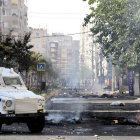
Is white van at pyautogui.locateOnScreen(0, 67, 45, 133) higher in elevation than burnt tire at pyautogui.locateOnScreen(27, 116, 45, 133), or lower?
higher

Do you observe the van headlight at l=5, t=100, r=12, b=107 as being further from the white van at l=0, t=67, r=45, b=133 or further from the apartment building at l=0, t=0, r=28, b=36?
the apartment building at l=0, t=0, r=28, b=36

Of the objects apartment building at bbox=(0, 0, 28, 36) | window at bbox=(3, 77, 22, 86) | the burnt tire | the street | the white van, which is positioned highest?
apartment building at bbox=(0, 0, 28, 36)

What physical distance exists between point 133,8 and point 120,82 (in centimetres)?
5661

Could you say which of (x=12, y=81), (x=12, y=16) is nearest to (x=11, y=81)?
(x=12, y=81)

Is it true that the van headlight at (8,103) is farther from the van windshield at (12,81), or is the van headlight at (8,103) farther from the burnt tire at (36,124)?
the van windshield at (12,81)

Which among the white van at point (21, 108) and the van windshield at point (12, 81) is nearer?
the white van at point (21, 108)

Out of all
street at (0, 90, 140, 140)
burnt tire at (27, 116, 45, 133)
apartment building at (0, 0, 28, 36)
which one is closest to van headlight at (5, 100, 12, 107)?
street at (0, 90, 140, 140)

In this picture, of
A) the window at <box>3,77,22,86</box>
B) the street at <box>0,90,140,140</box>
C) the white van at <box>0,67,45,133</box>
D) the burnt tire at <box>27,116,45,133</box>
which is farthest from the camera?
the window at <box>3,77,22,86</box>

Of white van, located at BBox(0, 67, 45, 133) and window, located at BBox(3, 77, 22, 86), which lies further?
window, located at BBox(3, 77, 22, 86)

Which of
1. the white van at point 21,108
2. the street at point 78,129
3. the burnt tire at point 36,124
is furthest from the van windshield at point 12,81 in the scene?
the burnt tire at point 36,124

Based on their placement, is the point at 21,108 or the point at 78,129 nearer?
the point at 21,108

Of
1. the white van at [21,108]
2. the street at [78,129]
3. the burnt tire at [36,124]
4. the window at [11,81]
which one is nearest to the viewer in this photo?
the street at [78,129]

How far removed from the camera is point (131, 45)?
3331cm

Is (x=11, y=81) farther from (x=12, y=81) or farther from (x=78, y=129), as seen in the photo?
(x=78, y=129)
